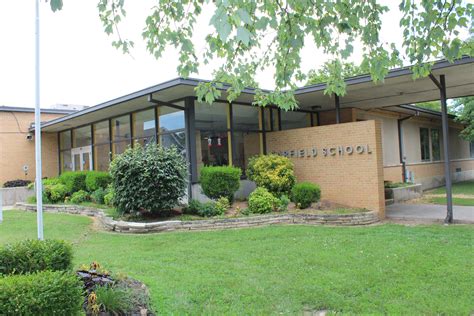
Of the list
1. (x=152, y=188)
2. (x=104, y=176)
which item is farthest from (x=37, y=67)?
(x=104, y=176)

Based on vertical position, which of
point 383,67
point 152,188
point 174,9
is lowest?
point 152,188

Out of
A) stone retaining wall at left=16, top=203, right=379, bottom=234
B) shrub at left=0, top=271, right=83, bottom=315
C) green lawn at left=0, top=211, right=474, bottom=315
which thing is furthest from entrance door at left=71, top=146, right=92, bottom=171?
shrub at left=0, top=271, right=83, bottom=315

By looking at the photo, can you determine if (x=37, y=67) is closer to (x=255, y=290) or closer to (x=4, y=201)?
(x=255, y=290)

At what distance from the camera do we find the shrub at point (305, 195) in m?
10.1

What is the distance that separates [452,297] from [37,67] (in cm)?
783

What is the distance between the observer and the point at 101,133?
1691 cm

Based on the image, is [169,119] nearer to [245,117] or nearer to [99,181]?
[245,117]

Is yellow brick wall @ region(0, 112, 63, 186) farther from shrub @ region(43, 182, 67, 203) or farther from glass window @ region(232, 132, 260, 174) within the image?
glass window @ region(232, 132, 260, 174)

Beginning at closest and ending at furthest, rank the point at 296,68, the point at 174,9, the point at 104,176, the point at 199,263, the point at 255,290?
the point at 255,290 < the point at 174,9 < the point at 296,68 < the point at 199,263 < the point at 104,176

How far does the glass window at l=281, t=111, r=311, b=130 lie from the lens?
14243 mm

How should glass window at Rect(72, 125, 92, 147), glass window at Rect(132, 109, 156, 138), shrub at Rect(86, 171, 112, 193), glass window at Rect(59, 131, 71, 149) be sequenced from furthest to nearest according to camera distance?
glass window at Rect(59, 131, 71, 149), glass window at Rect(72, 125, 92, 147), shrub at Rect(86, 171, 112, 193), glass window at Rect(132, 109, 156, 138)

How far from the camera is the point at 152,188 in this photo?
939 centimetres

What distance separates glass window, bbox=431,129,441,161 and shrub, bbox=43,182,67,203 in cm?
1810

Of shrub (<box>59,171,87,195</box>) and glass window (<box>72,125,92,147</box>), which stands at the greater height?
glass window (<box>72,125,92,147</box>)
